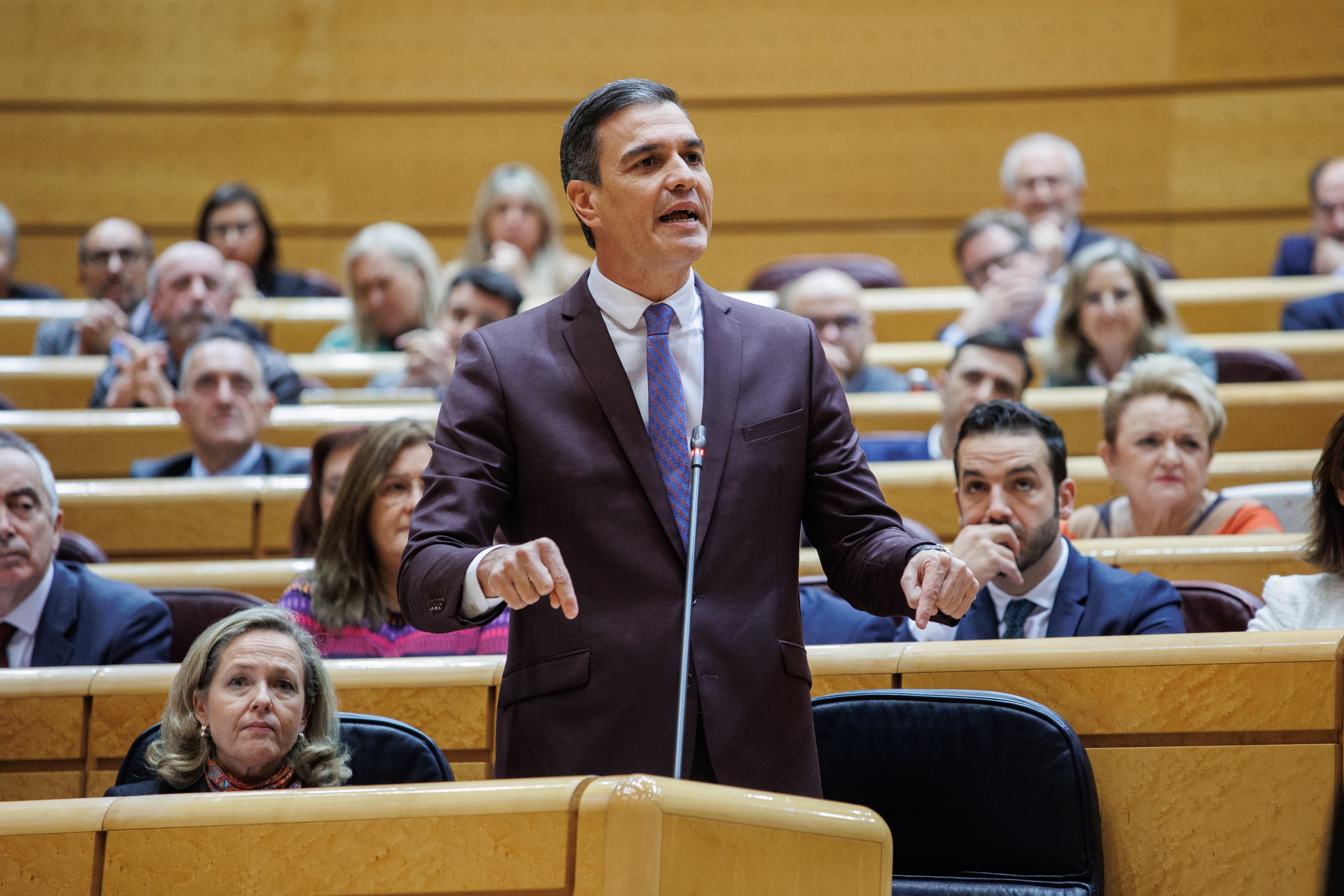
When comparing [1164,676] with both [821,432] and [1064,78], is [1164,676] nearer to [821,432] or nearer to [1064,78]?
[821,432]

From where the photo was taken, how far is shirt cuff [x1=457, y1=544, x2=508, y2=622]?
946mm

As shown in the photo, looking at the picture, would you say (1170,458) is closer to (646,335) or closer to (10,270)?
(646,335)

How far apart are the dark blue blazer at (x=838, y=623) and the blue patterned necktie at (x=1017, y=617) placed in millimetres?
126

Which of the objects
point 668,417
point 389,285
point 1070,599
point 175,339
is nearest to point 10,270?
point 175,339

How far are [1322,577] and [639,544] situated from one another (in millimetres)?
837

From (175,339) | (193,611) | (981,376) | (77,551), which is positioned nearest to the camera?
(193,611)

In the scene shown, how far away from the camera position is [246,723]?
140 centimetres

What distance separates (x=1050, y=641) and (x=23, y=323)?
2.91 m

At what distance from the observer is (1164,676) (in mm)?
1258

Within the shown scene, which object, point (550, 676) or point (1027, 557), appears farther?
point (1027, 557)

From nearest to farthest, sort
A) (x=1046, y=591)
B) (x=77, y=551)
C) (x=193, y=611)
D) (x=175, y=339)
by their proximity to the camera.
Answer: (x=1046, y=591), (x=193, y=611), (x=77, y=551), (x=175, y=339)

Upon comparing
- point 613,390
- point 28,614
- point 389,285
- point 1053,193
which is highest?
point 1053,193

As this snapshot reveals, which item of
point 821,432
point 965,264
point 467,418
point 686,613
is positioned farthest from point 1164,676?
point 965,264

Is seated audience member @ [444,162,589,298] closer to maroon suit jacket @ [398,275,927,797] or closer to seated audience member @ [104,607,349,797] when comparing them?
seated audience member @ [104,607,349,797]
